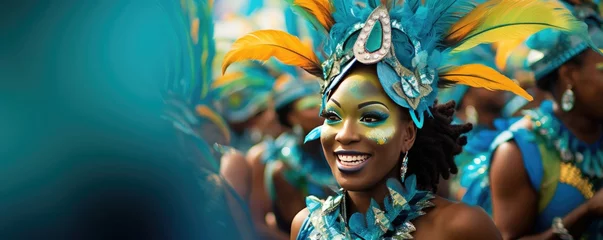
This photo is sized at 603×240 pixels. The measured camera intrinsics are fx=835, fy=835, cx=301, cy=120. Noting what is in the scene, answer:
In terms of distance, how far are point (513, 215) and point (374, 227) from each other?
1766 millimetres

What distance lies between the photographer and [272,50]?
274 centimetres

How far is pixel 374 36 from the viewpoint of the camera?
98.7 inches

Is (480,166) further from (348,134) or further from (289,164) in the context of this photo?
(348,134)

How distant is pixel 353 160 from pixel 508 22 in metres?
0.62

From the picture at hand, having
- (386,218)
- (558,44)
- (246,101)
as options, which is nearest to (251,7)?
(246,101)

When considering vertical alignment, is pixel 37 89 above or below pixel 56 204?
above

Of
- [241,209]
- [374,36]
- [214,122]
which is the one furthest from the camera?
[214,122]

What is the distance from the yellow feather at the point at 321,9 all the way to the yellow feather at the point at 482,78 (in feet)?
1.31

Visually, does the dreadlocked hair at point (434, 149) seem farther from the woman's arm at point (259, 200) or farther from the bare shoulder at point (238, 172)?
the bare shoulder at point (238, 172)

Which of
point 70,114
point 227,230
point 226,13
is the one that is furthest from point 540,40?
point 70,114

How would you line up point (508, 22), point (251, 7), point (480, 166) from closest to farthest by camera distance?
point (508, 22) < point (480, 166) < point (251, 7)

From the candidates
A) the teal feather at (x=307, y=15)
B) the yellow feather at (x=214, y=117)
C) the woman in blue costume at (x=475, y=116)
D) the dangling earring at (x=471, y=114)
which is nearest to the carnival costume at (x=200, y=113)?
the yellow feather at (x=214, y=117)

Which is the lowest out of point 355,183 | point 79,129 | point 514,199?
point 514,199

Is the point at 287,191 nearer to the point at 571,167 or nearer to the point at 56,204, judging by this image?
the point at 571,167
